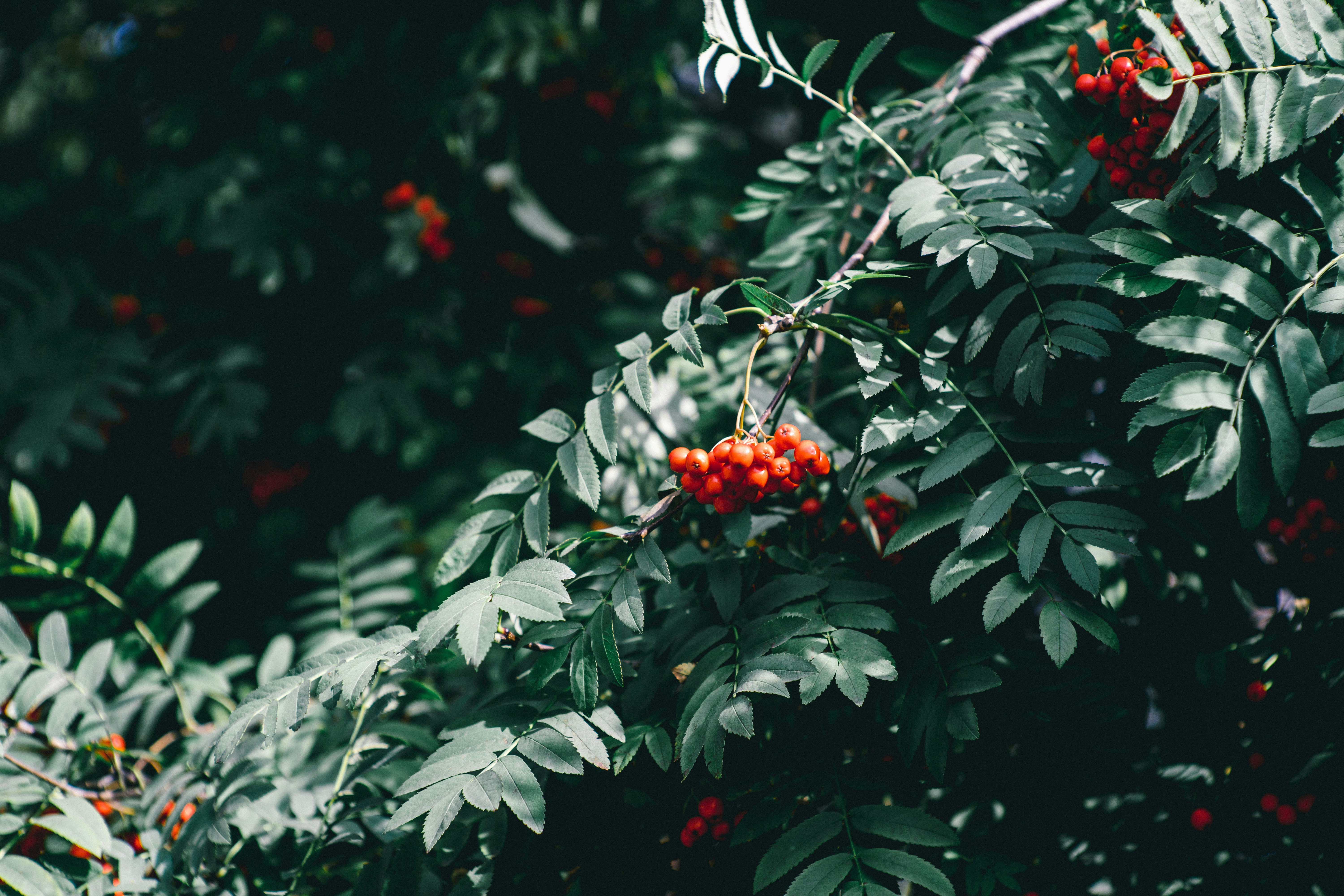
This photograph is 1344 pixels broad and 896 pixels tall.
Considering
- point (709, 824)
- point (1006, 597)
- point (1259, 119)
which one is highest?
point (1259, 119)

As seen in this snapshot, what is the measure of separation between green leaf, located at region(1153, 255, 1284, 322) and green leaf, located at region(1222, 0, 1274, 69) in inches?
11.4

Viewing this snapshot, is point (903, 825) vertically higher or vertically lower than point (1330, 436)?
lower

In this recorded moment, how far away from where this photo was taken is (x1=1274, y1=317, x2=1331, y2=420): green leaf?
947 mm

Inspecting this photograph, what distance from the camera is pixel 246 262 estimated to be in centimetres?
236

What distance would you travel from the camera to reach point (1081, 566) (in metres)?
1.00

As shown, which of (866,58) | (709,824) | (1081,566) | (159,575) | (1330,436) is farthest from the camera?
(159,575)

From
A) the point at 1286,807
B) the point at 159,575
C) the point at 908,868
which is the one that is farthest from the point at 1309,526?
the point at 159,575

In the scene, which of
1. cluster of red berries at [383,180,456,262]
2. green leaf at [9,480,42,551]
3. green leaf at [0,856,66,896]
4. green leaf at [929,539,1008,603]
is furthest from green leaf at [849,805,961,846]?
cluster of red berries at [383,180,456,262]

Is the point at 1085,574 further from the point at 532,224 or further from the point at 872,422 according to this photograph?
the point at 532,224

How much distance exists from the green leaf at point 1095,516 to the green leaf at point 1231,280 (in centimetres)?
30

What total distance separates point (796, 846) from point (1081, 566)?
1.71 ft

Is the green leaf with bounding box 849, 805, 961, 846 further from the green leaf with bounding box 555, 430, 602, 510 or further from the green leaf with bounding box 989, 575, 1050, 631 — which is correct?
the green leaf with bounding box 555, 430, 602, 510

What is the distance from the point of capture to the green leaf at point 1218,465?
0.90m

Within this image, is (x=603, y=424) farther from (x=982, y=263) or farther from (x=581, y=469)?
(x=982, y=263)
